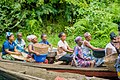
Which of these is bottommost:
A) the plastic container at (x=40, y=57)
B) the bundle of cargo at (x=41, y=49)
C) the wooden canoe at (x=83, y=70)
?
the wooden canoe at (x=83, y=70)

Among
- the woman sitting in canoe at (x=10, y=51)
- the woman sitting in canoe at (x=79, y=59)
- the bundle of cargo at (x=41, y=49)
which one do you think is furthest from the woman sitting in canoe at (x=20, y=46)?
the woman sitting in canoe at (x=79, y=59)

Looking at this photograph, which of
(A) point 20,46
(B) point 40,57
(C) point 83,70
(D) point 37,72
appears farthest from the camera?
(A) point 20,46

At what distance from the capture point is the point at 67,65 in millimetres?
7707

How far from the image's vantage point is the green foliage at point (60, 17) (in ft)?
40.2

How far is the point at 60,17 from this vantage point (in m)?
13.4

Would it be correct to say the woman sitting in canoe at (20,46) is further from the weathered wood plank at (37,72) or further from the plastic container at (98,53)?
the plastic container at (98,53)

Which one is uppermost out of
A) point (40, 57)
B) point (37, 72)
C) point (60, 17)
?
point (60, 17)

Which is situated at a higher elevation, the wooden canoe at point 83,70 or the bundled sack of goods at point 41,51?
the bundled sack of goods at point 41,51

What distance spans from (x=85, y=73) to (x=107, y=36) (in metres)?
4.60

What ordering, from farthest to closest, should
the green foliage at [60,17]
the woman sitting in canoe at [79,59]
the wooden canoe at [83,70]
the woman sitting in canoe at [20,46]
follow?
1. the green foliage at [60,17]
2. the woman sitting in canoe at [20,46]
3. the woman sitting in canoe at [79,59]
4. the wooden canoe at [83,70]

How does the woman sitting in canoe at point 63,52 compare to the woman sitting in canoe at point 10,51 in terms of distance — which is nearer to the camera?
the woman sitting in canoe at point 63,52

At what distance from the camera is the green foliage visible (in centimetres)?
1224

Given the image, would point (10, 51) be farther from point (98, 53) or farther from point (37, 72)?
point (98, 53)

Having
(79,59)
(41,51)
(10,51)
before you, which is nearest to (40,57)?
(41,51)
